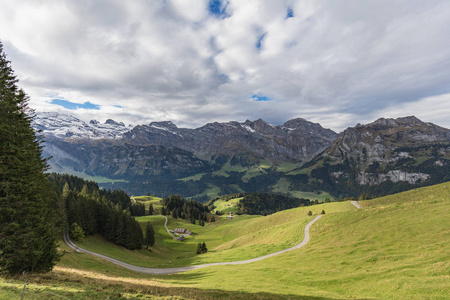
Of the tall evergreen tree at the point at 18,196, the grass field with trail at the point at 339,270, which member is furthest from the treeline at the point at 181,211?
the tall evergreen tree at the point at 18,196

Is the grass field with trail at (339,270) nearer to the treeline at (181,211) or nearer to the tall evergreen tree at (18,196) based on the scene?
the tall evergreen tree at (18,196)

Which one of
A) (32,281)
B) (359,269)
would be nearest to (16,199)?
(32,281)

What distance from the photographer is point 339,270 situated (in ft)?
98.1

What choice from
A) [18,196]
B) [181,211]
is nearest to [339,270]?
[18,196]

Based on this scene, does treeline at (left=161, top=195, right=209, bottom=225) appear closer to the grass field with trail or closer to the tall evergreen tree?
the grass field with trail

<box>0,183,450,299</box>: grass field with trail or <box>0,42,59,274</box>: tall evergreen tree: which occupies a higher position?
<box>0,42,59,274</box>: tall evergreen tree

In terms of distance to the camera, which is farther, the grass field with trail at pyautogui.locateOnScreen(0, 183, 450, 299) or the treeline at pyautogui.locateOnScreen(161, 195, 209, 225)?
the treeline at pyautogui.locateOnScreen(161, 195, 209, 225)

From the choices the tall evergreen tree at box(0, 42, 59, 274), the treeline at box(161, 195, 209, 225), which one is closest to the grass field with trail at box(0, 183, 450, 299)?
the tall evergreen tree at box(0, 42, 59, 274)

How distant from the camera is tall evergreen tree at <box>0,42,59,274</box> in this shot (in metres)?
20.4

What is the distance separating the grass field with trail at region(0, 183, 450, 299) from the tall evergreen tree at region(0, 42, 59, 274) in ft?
8.77

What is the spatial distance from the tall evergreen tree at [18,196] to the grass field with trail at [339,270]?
2.67 metres

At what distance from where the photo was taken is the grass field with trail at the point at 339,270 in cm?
2075

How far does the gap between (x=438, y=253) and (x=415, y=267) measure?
509cm

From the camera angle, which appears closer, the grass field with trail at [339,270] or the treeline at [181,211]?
the grass field with trail at [339,270]
